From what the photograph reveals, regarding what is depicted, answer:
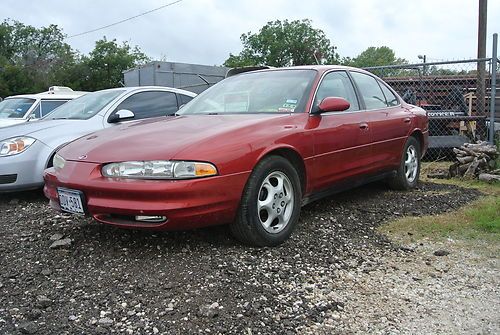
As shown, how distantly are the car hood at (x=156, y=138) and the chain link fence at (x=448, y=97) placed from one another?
5.31 metres

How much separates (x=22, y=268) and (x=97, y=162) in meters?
0.88

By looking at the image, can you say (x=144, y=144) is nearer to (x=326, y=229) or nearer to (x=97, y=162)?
(x=97, y=162)

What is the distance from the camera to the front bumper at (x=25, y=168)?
5.18 metres

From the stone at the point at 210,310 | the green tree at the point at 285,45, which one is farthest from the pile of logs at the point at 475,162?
the green tree at the point at 285,45

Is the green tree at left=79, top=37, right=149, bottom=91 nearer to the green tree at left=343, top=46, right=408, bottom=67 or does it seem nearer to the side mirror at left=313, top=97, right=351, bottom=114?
the side mirror at left=313, top=97, right=351, bottom=114

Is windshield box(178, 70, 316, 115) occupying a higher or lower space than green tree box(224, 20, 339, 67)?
lower

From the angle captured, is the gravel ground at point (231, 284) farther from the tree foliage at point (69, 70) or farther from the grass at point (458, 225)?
the tree foliage at point (69, 70)

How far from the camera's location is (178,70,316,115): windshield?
4.16 m

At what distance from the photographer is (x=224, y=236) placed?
12.3ft

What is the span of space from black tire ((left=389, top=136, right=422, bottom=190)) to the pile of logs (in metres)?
1.11

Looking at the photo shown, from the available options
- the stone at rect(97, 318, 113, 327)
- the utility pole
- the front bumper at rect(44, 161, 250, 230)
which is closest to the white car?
the front bumper at rect(44, 161, 250, 230)

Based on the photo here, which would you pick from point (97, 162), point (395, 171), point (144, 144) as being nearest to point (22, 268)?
point (97, 162)

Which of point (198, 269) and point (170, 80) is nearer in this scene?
point (198, 269)

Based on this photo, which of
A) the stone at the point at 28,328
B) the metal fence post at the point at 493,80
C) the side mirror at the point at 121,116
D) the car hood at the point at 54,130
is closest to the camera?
the stone at the point at 28,328
